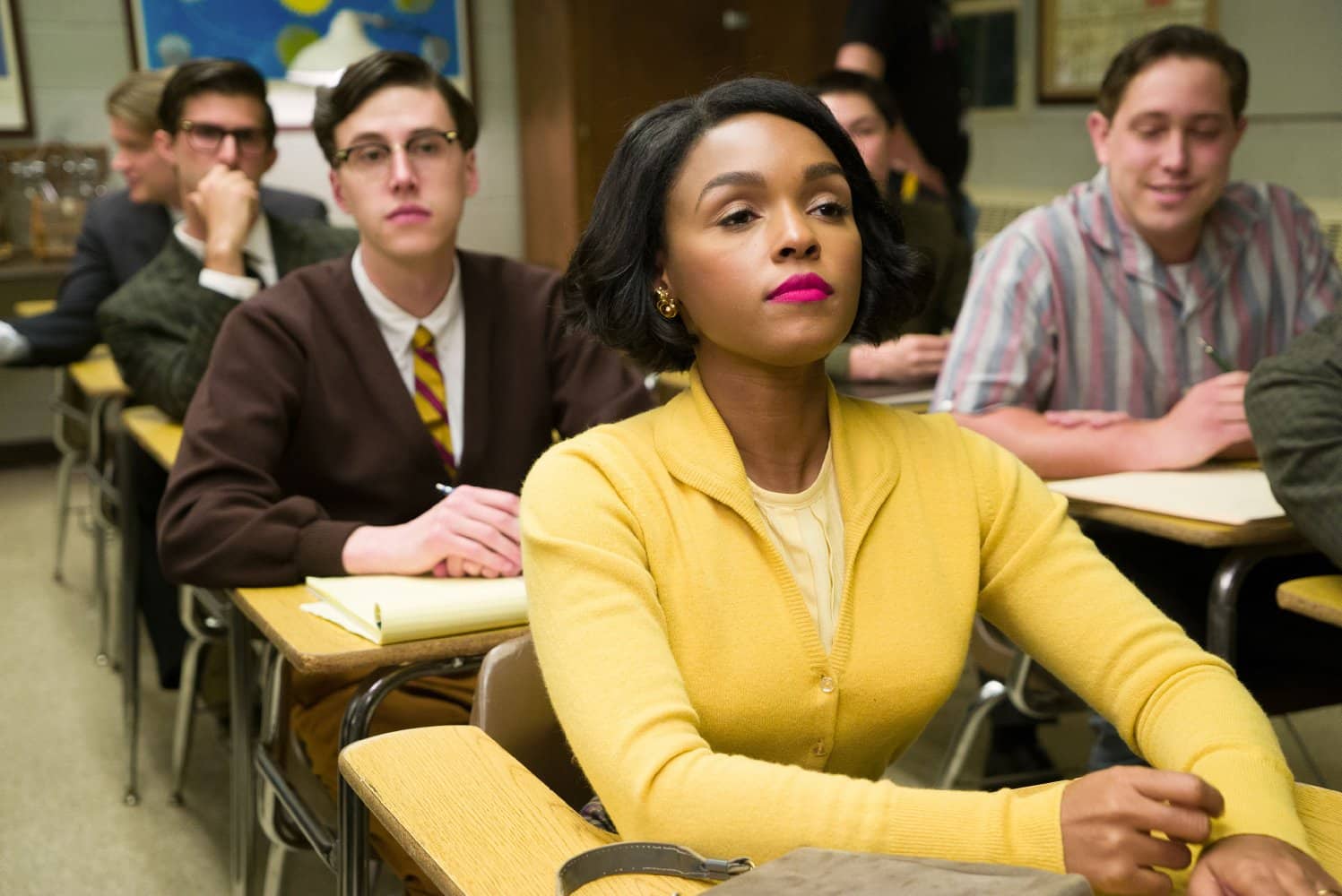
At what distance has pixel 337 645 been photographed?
1.58m

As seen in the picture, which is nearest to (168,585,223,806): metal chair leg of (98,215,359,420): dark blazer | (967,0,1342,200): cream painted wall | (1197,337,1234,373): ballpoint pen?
(98,215,359,420): dark blazer

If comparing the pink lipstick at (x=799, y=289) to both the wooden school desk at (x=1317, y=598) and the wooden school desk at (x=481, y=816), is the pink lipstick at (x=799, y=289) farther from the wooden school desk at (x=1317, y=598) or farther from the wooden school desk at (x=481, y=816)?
the wooden school desk at (x=1317, y=598)

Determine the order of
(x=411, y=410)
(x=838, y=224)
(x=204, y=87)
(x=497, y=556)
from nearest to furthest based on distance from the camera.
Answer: (x=838, y=224) → (x=497, y=556) → (x=411, y=410) → (x=204, y=87)

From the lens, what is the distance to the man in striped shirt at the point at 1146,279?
235 cm

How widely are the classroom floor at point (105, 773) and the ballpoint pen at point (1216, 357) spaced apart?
799 millimetres

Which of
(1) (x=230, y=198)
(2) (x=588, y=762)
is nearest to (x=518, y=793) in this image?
(2) (x=588, y=762)

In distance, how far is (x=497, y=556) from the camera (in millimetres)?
1745

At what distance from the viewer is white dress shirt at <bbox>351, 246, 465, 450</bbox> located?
6.98 feet

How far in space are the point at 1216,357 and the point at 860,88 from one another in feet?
4.19

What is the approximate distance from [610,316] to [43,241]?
16.3 ft

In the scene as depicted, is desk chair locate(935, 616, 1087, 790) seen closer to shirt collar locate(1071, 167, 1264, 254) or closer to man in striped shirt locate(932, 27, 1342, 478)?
man in striped shirt locate(932, 27, 1342, 478)

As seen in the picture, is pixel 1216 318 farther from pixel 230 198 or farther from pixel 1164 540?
pixel 230 198

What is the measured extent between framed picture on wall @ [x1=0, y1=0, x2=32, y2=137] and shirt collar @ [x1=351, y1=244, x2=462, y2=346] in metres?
4.33

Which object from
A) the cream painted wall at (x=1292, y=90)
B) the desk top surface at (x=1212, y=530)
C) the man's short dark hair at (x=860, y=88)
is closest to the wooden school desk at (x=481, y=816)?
the desk top surface at (x=1212, y=530)
